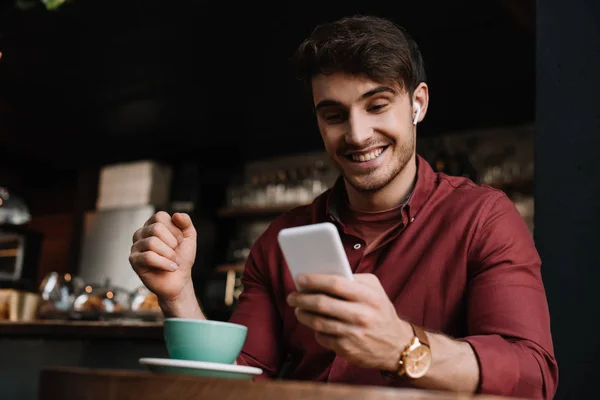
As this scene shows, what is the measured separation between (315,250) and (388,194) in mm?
777

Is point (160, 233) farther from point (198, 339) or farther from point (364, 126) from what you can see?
point (364, 126)

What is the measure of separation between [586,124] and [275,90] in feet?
10.8

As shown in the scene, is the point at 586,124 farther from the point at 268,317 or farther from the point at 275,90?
the point at 275,90

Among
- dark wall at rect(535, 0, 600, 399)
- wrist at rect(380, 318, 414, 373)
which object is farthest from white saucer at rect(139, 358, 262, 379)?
dark wall at rect(535, 0, 600, 399)

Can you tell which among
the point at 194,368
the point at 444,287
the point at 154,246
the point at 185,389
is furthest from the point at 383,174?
the point at 185,389

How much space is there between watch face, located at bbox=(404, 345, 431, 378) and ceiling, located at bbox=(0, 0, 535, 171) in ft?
8.59

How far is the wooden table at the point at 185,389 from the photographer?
23.5 inches

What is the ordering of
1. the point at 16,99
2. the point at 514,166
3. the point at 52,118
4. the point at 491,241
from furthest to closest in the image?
the point at 52,118, the point at 16,99, the point at 514,166, the point at 491,241

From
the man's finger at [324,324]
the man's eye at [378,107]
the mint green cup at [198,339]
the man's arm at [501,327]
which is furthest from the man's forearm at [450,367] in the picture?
the man's eye at [378,107]

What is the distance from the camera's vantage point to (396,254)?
1387 mm

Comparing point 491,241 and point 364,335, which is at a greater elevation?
point 491,241

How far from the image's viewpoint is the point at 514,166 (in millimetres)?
4562

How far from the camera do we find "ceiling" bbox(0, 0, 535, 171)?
12.2 ft

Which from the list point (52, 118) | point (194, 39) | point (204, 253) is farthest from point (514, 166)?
point (52, 118)
